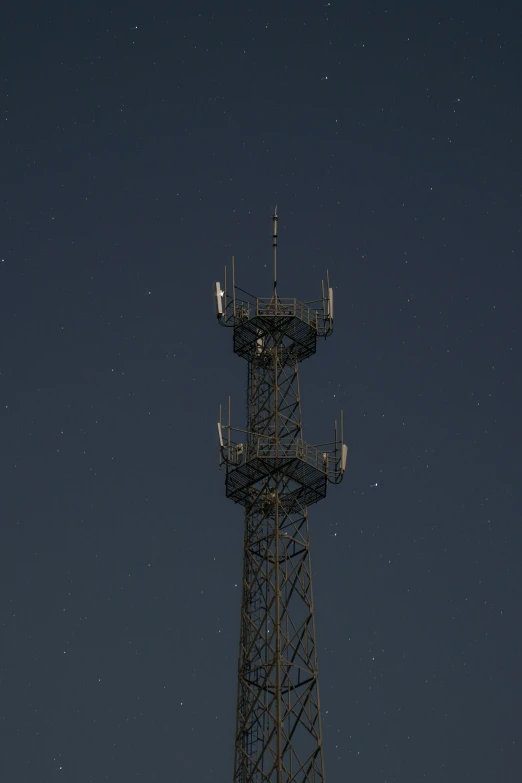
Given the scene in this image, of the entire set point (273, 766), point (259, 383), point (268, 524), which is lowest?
point (273, 766)

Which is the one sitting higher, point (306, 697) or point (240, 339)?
point (240, 339)

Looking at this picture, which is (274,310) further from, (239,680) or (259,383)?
(239,680)

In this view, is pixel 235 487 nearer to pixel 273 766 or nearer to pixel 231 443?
pixel 231 443

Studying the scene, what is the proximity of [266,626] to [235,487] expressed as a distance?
5200 millimetres

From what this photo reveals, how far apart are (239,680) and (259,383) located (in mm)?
11118

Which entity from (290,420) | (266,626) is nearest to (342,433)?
(290,420)

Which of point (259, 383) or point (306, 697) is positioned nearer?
point (306, 697)

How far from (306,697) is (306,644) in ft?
6.21

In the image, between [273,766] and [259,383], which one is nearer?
[273,766]

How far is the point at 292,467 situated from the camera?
275 feet

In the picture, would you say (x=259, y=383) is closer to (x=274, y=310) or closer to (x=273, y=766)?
(x=274, y=310)

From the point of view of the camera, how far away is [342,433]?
280ft

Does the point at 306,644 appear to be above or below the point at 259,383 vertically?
below

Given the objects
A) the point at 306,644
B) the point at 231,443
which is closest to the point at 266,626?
the point at 306,644
